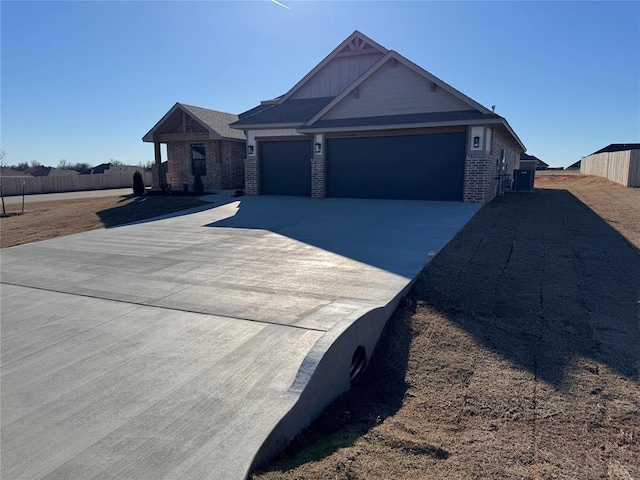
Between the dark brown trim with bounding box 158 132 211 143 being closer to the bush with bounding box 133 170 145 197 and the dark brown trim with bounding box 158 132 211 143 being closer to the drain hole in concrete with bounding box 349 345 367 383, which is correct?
the bush with bounding box 133 170 145 197

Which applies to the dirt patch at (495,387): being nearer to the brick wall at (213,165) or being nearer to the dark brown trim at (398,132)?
the dark brown trim at (398,132)

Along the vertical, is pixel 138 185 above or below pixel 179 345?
above

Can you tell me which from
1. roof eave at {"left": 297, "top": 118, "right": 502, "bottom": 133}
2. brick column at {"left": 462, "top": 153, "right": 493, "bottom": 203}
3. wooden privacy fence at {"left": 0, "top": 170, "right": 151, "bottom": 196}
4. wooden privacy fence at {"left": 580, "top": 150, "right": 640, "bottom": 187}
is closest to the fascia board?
roof eave at {"left": 297, "top": 118, "right": 502, "bottom": 133}

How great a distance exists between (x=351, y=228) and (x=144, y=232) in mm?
5349

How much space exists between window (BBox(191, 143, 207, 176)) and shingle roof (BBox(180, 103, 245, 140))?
1539mm

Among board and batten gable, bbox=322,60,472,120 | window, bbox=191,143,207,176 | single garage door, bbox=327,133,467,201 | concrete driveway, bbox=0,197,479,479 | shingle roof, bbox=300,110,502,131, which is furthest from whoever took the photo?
window, bbox=191,143,207,176

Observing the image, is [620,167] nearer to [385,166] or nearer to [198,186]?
[385,166]

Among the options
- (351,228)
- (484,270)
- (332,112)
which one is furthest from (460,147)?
(484,270)

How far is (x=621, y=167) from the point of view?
94.5ft

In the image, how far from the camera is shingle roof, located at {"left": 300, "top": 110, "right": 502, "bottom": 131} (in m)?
14.7

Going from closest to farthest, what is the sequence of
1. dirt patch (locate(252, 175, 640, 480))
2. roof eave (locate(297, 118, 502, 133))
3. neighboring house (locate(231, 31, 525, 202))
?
dirt patch (locate(252, 175, 640, 480))
roof eave (locate(297, 118, 502, 133))
neighboring house (locate(231, 31, 525, 202))

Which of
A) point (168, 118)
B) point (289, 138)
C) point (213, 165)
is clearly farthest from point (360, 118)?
point (168, 118)

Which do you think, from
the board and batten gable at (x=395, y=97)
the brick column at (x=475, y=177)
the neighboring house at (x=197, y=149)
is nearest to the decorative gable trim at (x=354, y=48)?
the board and batten gable at (x=395, y=97)

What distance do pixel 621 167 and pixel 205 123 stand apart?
89.8ft
